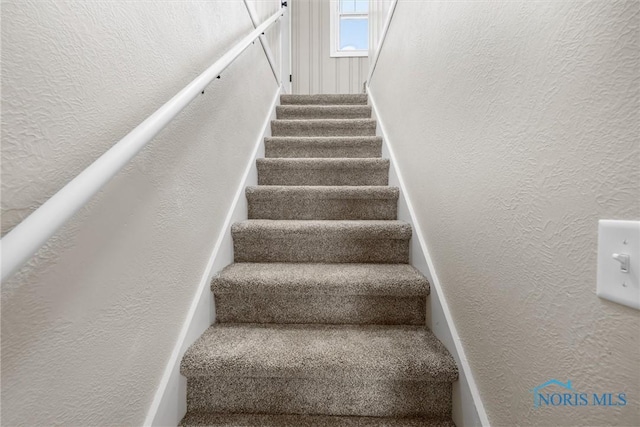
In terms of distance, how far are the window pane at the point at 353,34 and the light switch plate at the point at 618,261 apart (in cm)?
435

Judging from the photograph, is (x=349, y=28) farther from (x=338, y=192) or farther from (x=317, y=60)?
(x=338, y=192)

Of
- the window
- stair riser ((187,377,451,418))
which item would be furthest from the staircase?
the window

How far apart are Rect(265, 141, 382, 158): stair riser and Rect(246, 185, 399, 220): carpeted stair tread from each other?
0.48 m

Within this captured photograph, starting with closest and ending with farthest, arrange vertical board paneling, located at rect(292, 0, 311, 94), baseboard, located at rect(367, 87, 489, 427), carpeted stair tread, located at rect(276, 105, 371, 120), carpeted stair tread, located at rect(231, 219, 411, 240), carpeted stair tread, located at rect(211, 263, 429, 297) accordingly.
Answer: baseboard, located at rect(367, 87, 489, 427), carpeted stair tread, located at rect(211, 263, 429, 297), carpeted stair tread, located at rect(231, 219, 411, 240), carpeted stair tread, located at rect(276, 105, 371, 120), vertical board paneling, located at rect(292, 0, 311, 94)

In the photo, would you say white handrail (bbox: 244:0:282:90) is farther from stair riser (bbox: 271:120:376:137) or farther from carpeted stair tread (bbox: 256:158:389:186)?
carpeted stair tread (bbox: 256:158:389:186)

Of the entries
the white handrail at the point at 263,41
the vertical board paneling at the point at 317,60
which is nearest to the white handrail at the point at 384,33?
the white handrail at the point at 263,41

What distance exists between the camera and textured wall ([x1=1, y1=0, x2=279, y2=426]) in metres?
0.45

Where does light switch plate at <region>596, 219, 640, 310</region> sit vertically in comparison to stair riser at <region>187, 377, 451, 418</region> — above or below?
above

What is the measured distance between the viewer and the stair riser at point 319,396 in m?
0.88

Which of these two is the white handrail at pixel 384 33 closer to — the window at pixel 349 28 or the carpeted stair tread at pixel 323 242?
the carpeted stair tread at pixel 323 242

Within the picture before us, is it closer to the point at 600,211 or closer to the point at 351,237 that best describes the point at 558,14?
the point at 600,211

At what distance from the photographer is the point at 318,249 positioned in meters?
1.33


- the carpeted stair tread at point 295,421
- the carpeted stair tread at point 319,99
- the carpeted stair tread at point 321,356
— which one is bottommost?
the carpeted stair tread at point 295,421

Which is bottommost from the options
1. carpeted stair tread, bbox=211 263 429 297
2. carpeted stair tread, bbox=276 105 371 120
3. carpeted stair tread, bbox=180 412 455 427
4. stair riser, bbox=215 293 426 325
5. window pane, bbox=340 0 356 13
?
carpeted stair tread, bbox=180 412 455 427
